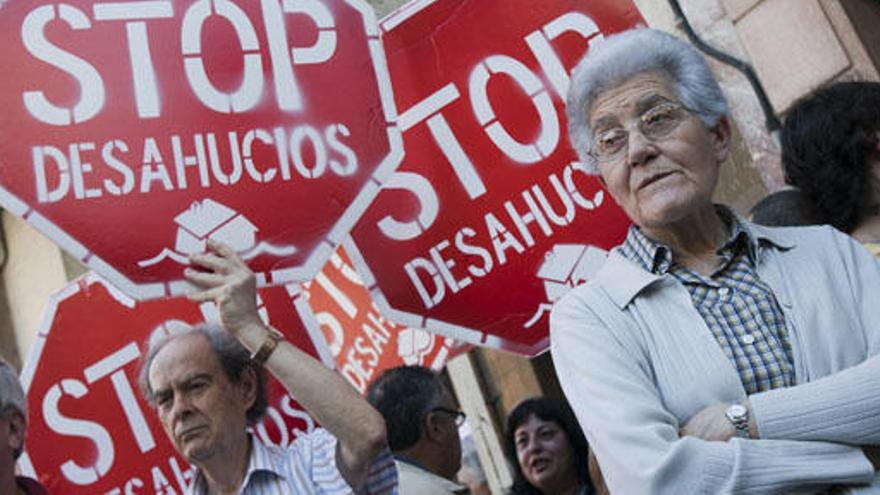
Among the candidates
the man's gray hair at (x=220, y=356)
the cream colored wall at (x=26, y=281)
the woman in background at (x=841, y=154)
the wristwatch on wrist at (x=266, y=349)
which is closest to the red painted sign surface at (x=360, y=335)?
the man's gray hair at (x=220, y=356)

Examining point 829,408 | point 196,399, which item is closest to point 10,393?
point 196,399

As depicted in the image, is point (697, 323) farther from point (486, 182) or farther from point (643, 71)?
point (486, 182)

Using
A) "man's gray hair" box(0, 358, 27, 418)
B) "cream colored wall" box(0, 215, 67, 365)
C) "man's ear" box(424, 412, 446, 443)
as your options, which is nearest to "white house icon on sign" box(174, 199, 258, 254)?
"man's gray hair" box(0, 358, 27, 418)

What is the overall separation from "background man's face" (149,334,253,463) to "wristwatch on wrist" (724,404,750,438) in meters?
1.44

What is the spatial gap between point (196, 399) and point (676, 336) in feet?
4.72

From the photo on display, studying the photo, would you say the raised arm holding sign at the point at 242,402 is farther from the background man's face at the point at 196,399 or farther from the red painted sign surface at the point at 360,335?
the red painted sign surface at the point at 360,335

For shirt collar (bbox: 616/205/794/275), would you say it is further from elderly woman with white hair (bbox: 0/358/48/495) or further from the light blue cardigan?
elderly woman with white hair (bbox: 0/358/48/495)

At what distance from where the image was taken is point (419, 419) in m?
3.29

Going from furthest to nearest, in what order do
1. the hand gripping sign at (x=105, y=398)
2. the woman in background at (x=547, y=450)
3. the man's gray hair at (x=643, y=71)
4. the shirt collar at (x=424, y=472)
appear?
the woman in background at (x=547, y=450) → the shirt collar at (x=424, y=472) → the hand gripping sign at (x=105, y=398) → the man's gray hair at (x=643, y=71)

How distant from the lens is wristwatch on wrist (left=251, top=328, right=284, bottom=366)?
206 cm

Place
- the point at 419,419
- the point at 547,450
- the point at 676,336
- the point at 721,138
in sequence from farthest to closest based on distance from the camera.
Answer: the point at 547,450
the point at 419,419
the point at 721,138
the point at 676,336

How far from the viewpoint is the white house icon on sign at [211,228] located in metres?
1.86

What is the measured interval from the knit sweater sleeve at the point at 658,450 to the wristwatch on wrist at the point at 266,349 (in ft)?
2.82

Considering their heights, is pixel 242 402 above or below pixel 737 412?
above
